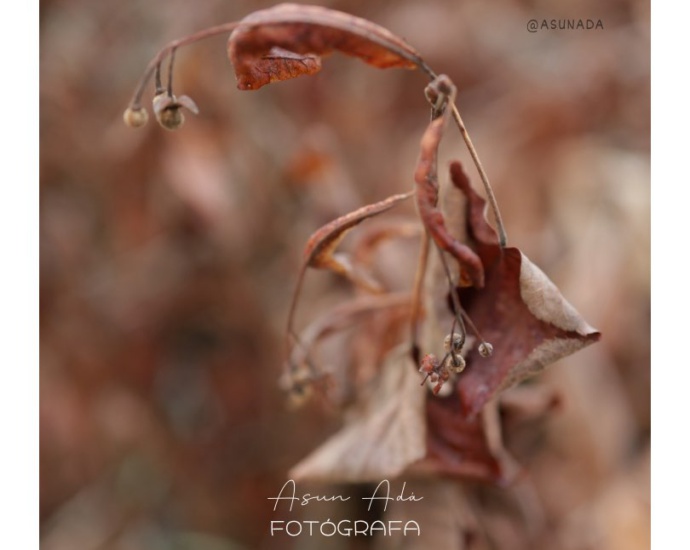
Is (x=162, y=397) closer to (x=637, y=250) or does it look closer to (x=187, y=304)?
(x=187, y=304)

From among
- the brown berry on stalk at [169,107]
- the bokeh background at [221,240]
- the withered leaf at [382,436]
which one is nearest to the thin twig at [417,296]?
the withered leaf at [382,436]

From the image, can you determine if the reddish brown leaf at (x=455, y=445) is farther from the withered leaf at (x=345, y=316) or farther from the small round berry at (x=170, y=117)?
the small round berry at (x=170, y=117)

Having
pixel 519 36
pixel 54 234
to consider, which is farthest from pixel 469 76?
pixel 54 234

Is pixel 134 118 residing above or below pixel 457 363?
above

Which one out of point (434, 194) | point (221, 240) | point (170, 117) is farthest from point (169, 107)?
point (221, 240)

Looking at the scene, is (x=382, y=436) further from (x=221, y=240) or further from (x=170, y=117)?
(x=221, y=240)
